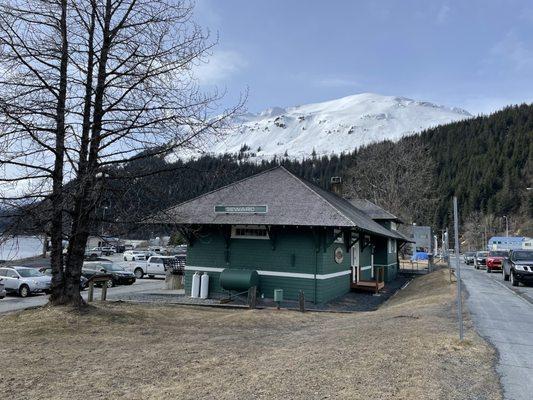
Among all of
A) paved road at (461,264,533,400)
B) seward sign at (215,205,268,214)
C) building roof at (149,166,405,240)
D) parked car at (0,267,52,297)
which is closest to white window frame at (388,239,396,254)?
building roof at (149,166,405,240)

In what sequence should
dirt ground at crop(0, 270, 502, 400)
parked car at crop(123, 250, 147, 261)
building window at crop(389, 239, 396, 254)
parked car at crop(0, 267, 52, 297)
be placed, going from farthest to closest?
1. parked car at crop(123, 250, 147, 261)
2. building window at crop(389, 239, 396, 254)
3. parked car at crop(0, 267, 52, 297)
4. dirt ground at crop(0, 270, 502, 400)

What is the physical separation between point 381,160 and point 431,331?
50360 mm

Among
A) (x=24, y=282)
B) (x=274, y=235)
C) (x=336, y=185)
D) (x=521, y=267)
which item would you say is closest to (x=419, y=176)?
(x=336, y=185)

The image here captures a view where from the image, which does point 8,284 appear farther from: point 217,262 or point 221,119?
point 221,119

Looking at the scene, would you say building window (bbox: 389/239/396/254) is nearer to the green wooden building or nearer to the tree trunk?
the green wooden building

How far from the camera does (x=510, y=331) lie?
10.5 meters

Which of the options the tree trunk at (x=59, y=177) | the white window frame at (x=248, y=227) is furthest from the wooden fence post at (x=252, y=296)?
the tree trunk at (x=59, y=177)

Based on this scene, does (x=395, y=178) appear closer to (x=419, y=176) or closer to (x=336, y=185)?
(x=419, y=176)

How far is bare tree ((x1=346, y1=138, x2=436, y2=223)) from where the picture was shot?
56.6 meters

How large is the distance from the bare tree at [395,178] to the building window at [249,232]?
126 ft

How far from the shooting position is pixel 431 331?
9.61 metres

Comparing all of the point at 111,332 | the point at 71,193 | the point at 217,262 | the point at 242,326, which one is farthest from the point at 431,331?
the point at 217,262

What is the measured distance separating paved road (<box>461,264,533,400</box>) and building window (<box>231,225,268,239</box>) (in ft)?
26.3

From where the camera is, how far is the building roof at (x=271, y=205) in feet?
60.4
